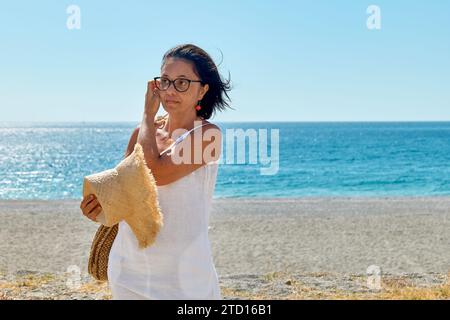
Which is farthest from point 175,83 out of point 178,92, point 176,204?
point 176,204

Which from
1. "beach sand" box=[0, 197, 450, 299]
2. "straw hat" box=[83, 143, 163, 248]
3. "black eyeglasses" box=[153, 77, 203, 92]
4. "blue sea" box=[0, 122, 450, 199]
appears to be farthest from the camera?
"blue sea" box=[0, 122, 450, 199]

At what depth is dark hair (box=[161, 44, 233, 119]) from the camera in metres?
2.81

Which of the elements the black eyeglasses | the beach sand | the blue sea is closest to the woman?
the black eyeglasses

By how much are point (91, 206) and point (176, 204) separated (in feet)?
1.14

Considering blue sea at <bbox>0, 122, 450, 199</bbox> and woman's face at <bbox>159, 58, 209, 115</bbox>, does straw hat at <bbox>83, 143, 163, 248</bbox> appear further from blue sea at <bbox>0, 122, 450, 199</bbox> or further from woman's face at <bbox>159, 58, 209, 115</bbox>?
blue sea at <bbox>0, 122, 450, 199</bbox>

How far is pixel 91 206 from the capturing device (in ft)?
8.47

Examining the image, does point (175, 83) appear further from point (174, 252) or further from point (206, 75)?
point (174, 252)

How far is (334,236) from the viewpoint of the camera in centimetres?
1459

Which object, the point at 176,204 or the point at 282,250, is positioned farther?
the point at 282,250

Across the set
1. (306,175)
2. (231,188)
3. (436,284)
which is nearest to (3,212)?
(436,284)

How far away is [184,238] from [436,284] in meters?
6.16

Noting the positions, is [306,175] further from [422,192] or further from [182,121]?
[182,121]

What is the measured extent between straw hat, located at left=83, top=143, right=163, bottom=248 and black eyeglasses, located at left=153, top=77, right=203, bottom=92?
358 millimetres

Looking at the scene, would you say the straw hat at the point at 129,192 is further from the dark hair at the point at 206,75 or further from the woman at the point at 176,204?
the dark hair at the point at 206,75
